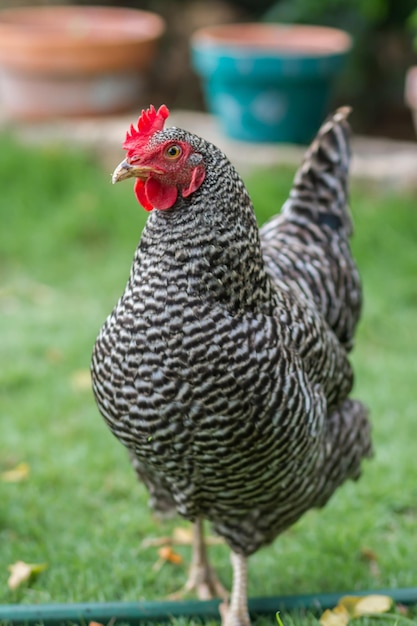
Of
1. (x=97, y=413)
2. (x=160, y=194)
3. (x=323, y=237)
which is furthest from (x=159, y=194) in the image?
(x=97, y=413)

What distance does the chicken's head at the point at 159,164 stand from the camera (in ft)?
7.55

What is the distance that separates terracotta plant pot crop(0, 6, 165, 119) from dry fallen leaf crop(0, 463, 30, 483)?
4.23 m

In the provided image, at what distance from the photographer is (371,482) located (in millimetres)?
3863

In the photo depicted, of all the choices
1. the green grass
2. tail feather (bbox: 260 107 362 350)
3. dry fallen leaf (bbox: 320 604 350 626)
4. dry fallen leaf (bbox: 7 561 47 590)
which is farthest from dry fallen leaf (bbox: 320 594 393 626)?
dry fallen leaf (bbox: 7 561 47 590)

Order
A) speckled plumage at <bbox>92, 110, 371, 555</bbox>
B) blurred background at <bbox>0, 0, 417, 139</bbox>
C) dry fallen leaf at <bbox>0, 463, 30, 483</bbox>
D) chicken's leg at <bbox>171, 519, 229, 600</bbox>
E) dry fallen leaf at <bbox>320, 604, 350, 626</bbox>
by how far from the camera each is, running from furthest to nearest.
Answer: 1. blurred background at <bbox>0, 0, 417, 139</bbox>
2. dry fallen leaf at <bbox>0, 463, 30, 483</bbox>
3. chicken's leg at <bbox>171, 519, 229, 600</bbox>
4. dry fallen leaf at <bbox>320, 604, 350, 626</bbox>
5. speckled plumage at <bbox>92, 110, 371, 555</bbox>

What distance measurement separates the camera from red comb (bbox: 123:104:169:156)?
2.33 m

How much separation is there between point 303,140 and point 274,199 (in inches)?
41.1

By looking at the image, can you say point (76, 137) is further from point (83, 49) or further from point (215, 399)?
point (215, 399)

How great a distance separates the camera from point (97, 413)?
14.7ft

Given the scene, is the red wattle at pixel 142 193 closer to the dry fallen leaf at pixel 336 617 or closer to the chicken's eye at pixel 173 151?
the chicken's eye at pixel 173 151

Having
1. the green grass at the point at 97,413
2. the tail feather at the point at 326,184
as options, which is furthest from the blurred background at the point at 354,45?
the tail feather at the point at 326,184

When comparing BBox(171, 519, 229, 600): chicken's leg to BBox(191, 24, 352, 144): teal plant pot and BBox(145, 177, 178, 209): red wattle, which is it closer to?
BBox(145, 177, 178, 209): red wattle

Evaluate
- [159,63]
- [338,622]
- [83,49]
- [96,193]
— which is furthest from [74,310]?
[159,63]

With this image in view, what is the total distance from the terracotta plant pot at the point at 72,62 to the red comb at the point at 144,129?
5051mm
